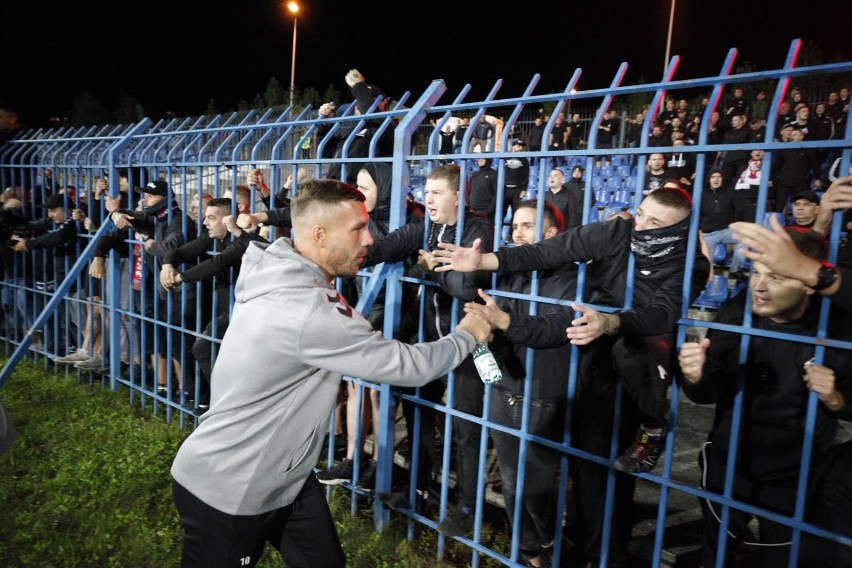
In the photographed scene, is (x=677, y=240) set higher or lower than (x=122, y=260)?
higher

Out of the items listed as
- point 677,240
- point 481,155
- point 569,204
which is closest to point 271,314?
point 481,155

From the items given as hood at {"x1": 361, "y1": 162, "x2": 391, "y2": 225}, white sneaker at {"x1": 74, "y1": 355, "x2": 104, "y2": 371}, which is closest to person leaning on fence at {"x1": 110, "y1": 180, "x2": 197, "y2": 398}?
white sneaker at {"x1": 74, "y1": 355, "x2": 104, "y2": 371}

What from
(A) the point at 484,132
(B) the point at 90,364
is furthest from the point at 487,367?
(B) the point at 90,364

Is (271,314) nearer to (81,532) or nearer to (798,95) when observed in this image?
(81,532)

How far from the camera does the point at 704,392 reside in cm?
285

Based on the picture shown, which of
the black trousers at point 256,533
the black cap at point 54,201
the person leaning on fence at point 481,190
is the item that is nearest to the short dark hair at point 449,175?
the person leaning on fence at point 481,190

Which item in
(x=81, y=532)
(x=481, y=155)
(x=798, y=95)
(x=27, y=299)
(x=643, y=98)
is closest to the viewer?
(x=481, y=155)

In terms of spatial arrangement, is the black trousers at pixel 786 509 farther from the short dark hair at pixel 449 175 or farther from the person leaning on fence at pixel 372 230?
the person leaning on fence at pixel 372 230

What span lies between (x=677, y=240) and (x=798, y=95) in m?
9.98

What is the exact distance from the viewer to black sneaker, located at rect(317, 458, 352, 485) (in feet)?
15.0

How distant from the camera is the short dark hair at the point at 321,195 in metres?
2.77

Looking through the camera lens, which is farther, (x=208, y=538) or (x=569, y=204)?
(x=569, y=204)

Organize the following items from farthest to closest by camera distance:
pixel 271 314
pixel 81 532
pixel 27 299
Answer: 1. pixel 27 299
2. pixel 81 532
3. pixel 271 314

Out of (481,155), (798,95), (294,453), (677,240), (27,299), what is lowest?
(27,299)
